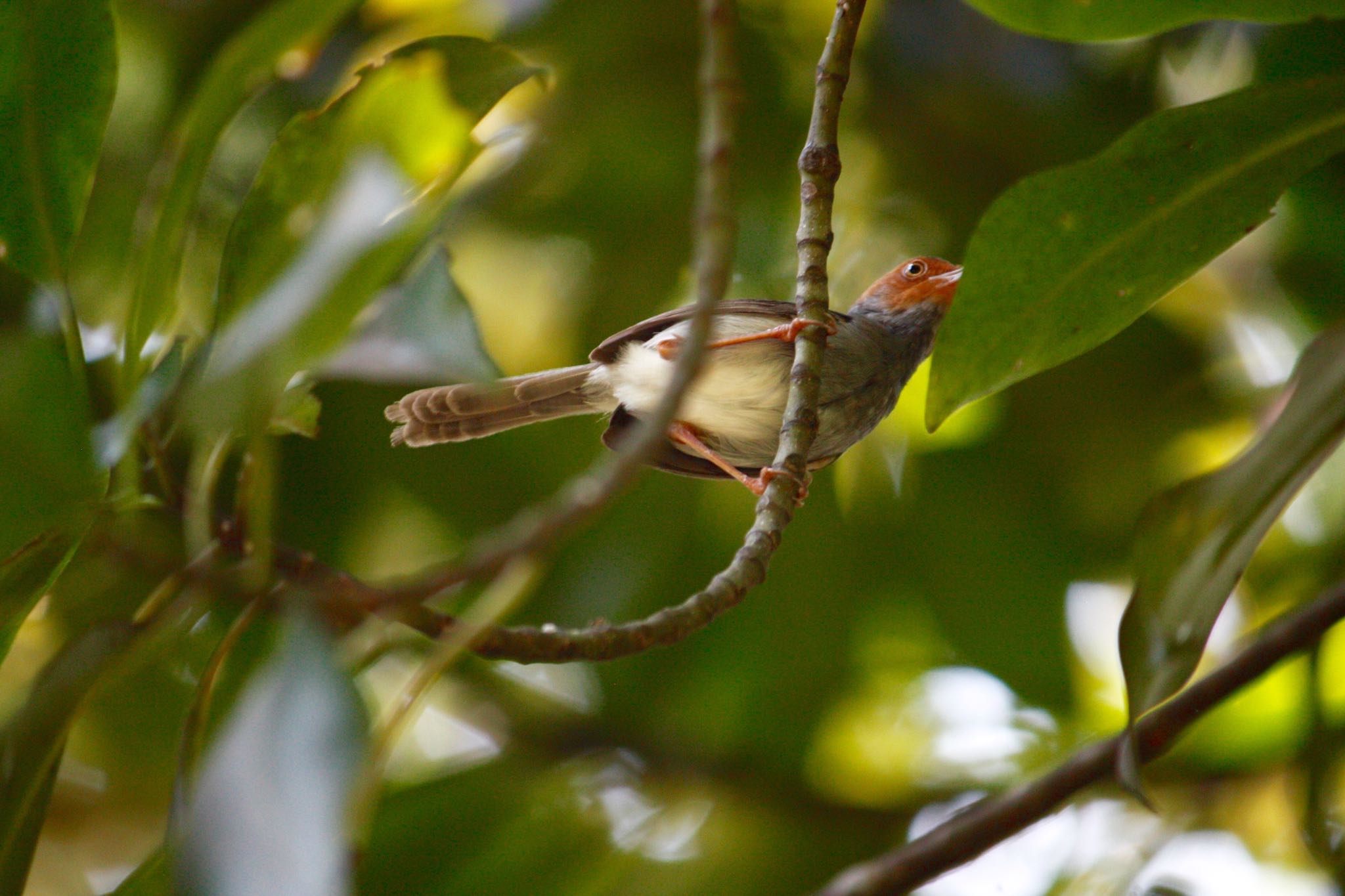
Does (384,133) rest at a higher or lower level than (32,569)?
higher

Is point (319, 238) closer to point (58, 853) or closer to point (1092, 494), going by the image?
point (1092, 494)

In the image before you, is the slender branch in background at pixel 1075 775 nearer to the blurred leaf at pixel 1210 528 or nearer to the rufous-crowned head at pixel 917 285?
the blurred leaf at pixel 1210 528

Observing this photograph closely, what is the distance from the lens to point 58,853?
345cm

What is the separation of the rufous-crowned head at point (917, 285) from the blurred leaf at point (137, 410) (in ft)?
5.72

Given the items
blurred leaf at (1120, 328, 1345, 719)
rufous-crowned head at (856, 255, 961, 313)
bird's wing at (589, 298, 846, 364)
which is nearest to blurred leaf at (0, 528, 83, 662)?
bird's wing at (589, 298, 846, 364)

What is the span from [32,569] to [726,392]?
4.40 feet

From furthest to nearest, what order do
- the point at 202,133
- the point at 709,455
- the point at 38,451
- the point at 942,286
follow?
the point at 942,286 → the point at 709,455 → the point at 202,133 → the point at 38,451

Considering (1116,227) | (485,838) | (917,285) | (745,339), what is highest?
(1116,227)

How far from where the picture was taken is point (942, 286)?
9.16ft

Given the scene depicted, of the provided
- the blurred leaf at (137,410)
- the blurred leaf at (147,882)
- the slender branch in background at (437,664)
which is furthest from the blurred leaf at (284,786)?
the blurred leaf at (147,882)

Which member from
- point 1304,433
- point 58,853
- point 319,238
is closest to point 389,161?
point 319,238

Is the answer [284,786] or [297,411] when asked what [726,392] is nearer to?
[297,411]

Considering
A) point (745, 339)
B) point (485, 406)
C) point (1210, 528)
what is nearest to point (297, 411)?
point (485, 406)

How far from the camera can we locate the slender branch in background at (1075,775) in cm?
190
